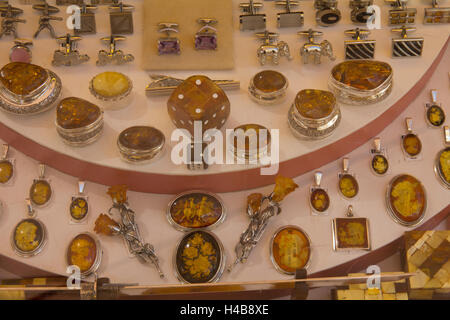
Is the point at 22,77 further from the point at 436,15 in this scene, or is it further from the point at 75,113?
the point at 436,15

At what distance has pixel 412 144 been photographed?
2.44m

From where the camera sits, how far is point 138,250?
7.04 feet

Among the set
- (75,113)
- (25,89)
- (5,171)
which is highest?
(25,89)

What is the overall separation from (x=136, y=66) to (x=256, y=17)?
690mm

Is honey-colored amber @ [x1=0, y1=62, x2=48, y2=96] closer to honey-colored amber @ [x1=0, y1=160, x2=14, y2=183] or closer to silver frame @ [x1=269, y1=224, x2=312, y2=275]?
honey-colored amber @ [x1=0, y1=160, x2=14, y2=183]

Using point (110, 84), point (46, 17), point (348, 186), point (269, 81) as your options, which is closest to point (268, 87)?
point (269, 81)

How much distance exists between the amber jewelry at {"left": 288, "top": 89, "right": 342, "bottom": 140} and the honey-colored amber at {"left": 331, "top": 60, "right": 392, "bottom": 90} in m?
Answer: 0.15

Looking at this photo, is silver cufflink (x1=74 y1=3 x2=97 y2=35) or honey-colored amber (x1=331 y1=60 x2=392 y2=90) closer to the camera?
honey-colored amber (x1=331 y1=60 x2=392 y2=90)

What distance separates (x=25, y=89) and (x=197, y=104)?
0.80 m

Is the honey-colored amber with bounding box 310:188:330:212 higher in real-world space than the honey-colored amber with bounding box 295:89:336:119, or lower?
lower

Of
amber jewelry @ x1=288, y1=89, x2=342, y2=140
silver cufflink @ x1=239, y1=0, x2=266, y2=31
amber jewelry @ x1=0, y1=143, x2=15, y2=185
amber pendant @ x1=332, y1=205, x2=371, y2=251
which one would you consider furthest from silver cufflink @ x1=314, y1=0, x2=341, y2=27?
amber jewelry @ x1=0, y1=143, x2=15, y2=185

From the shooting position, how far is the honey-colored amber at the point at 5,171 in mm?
2318

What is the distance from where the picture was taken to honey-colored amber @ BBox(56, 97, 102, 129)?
2201 mm

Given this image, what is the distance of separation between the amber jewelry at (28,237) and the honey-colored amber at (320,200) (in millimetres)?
1214
